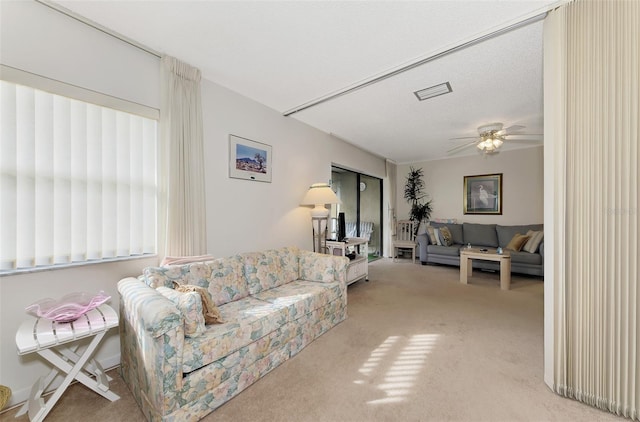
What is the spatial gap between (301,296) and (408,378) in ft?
3.44

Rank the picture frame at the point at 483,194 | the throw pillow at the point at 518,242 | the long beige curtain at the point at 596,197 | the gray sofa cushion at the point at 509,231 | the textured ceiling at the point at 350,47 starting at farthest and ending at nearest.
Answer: the picture frame at the point at 483,194 → the gray sofa cushion at the point at 509,231 → the throw pillow at the point at 518,242 → the textured ceiling at the point at 350,47 → the long beige curtain at the point at 596,197

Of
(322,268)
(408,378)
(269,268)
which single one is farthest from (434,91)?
(408,378)

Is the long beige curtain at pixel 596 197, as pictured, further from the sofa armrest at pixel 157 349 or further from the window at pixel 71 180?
the window at pixel 71 180

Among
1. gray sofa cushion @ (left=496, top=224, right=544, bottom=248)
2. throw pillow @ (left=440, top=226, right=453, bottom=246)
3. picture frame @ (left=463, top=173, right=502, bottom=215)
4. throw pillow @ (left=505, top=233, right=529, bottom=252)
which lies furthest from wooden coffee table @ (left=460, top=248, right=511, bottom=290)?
picture frame @ (left=463, top=173, right=502, bottom=215)

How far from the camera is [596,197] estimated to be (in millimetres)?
1517

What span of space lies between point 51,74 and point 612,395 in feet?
13.6

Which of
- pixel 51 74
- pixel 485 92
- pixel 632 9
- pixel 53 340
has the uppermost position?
pixel 485 92

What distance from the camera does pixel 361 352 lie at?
7.07ft

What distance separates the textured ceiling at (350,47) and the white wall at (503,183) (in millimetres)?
2394

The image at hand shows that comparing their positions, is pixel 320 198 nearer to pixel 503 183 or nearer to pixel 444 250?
pixel 444 250

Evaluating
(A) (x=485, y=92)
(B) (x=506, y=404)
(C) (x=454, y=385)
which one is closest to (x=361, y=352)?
(C) (x=454, y=385)

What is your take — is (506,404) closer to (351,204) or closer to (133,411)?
(133,411)

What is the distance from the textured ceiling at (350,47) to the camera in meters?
1.69

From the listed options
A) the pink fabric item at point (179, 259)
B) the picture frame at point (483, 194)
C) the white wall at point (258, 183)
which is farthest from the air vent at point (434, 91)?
the picture frame at point (483, 194)
